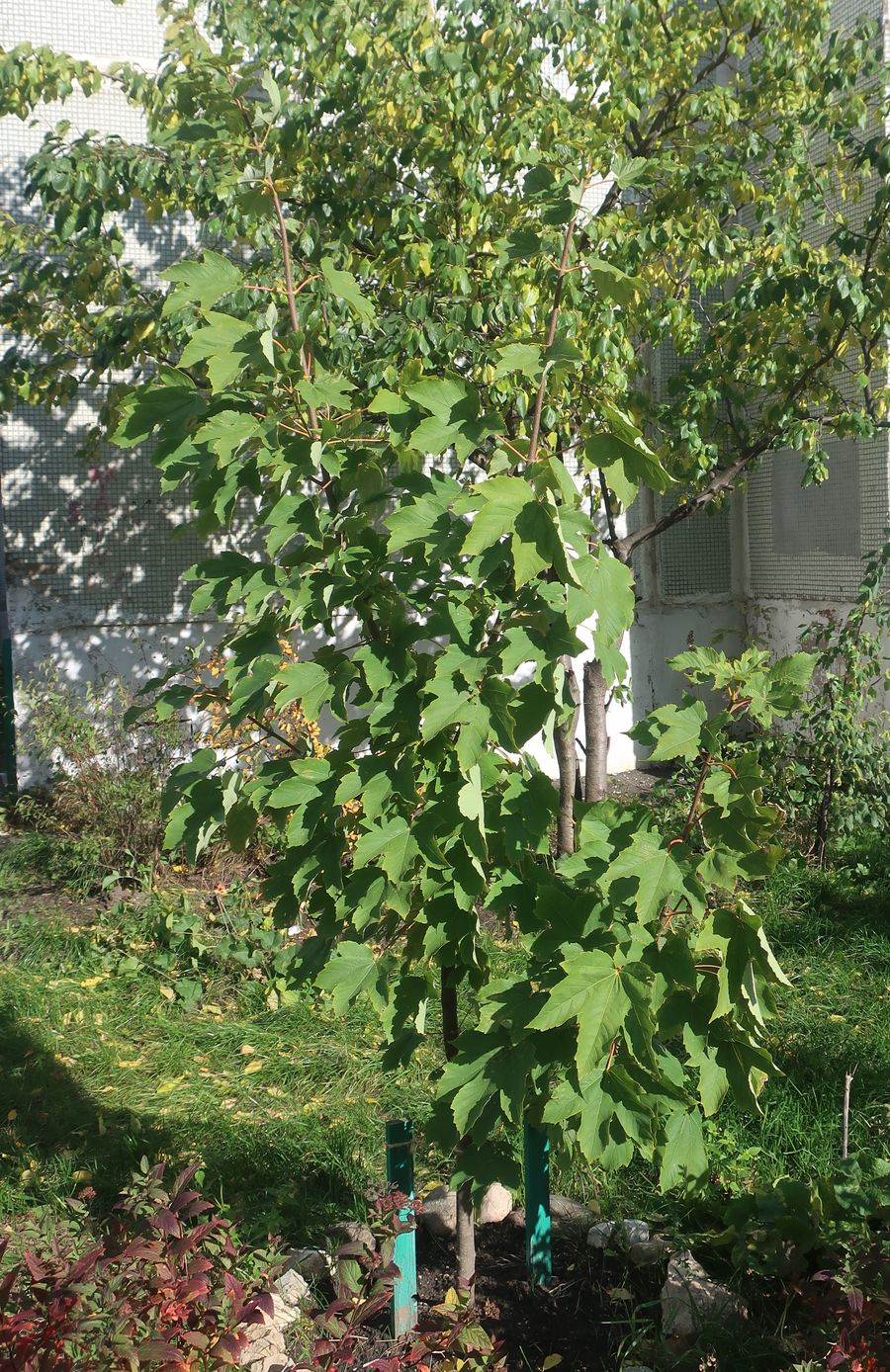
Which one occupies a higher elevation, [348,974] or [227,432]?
[227,432]

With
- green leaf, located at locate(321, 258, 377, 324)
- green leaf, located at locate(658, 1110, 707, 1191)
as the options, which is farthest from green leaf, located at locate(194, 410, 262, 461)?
green leaf, located at locate(658, 1110, 707, 1191)

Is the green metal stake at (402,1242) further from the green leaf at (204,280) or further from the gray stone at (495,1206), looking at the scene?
the green leaf at (204,280)

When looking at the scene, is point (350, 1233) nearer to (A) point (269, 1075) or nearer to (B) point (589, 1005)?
(A) point (269, 1075)

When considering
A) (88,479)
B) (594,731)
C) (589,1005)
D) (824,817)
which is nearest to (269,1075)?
(589,1005)

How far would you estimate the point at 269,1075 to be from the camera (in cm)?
390

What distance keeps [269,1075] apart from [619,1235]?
149 centimetres

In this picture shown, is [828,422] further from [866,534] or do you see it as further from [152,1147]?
[152,1147]

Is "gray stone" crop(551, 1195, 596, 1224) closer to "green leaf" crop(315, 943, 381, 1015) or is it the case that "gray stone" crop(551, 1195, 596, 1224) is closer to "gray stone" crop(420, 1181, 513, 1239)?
"gray stone" crop(420, 1181, 513, 1239)

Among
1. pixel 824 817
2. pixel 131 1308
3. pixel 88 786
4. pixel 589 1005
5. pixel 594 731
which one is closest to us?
pixel 589 1005

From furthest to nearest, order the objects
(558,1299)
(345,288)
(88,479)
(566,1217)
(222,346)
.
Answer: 1. (88,479)
2. (566,1217)
3. (558,1299)
4. (345,288)
5. (222,346)

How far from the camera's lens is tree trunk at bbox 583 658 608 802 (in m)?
5.66

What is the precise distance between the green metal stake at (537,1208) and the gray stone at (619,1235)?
0.56 feet

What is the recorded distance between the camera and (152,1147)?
3.42 metres

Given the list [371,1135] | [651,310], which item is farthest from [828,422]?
[371,1135]
